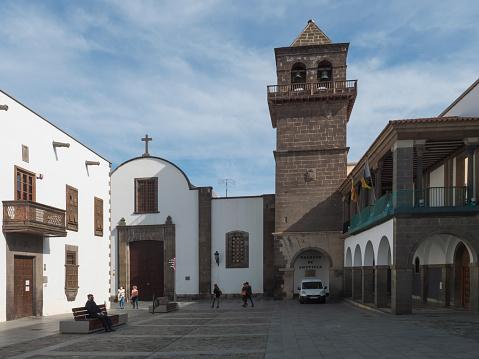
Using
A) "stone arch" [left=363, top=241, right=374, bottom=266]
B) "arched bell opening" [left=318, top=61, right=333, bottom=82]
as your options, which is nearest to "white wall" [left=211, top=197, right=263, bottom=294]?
"arched bell opening" [left=318, top=61, right=333, bottom=82]

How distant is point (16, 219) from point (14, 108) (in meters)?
4.60

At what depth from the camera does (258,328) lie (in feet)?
53.8

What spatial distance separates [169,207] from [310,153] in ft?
35.9

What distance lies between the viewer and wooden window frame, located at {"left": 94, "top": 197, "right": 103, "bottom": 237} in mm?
27547

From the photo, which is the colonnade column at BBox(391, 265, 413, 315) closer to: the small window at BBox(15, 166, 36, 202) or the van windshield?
the van windshield

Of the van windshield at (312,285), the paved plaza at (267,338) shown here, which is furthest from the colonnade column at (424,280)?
the paved plaza at (267,338)

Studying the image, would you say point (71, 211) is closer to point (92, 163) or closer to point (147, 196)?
point (92, 163)

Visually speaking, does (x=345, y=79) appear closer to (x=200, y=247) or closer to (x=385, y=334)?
(x=200, y=247)

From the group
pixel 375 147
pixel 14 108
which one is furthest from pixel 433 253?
pixel 14 108

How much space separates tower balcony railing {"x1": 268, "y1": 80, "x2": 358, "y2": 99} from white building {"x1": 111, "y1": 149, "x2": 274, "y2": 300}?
7234mm

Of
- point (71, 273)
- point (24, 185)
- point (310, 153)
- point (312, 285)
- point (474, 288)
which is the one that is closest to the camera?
point (474, 288)

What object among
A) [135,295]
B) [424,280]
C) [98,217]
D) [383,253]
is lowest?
[135,295]

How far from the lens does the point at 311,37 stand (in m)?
32.9

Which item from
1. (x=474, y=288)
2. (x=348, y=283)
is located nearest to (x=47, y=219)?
(x=474, y=288)
